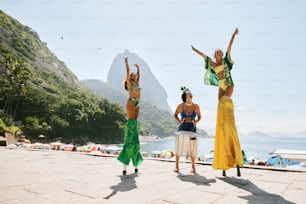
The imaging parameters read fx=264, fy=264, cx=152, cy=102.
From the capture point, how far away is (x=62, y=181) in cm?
475

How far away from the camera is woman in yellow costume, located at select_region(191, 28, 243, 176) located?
5664 millimetres

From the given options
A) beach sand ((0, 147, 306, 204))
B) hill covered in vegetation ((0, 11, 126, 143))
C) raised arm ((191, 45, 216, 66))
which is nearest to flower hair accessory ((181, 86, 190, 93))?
raised arm ((191, 45, 216, 66))

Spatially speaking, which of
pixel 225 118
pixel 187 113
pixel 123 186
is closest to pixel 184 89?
pixel 187 113

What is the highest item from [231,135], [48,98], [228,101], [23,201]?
[48,98]

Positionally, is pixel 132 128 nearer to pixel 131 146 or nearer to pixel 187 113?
pixel 131 146

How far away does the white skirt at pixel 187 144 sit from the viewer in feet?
21.6

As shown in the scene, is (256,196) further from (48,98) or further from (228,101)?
(48,98)

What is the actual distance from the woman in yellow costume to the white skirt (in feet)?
2.47

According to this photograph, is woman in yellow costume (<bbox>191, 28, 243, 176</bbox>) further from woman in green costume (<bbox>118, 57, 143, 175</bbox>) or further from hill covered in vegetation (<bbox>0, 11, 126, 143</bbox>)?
hill covered in vegetation (<bbox>0, 11, 126, 143</bbox>)

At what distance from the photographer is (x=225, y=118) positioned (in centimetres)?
583

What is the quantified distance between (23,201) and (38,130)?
61.4 m

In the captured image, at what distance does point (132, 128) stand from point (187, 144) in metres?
1.45

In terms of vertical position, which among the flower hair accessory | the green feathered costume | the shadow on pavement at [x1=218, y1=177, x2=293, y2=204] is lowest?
the shadow on pavement at [x1=218, y1=177, x2=293, y2=204]

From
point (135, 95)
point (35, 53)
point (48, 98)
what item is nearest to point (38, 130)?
point (48, 98)
